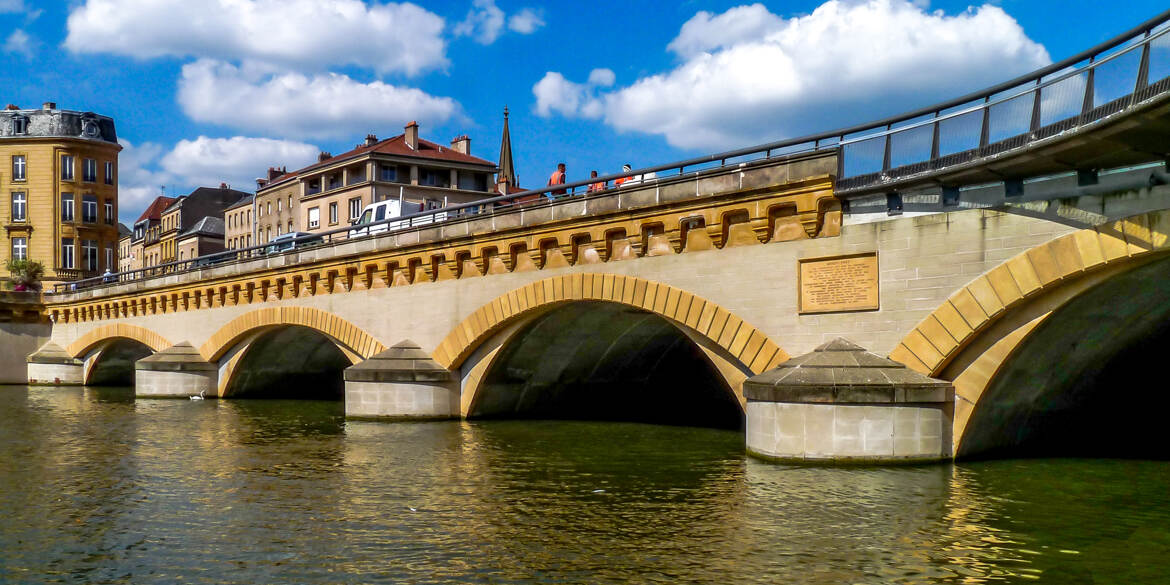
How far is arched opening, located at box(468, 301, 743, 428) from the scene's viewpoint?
27875 millimetres

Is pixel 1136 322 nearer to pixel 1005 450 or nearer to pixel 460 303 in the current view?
pixel 1005 450

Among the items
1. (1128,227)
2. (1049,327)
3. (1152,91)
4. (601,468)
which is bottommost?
(601,468)

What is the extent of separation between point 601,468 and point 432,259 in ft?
39.1

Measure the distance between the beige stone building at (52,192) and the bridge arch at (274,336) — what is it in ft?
112

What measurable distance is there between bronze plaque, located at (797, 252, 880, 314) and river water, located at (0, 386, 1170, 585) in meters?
3.09

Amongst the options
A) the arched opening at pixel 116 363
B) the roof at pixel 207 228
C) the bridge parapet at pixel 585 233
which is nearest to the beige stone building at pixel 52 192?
the arched opening at pixel 116 363

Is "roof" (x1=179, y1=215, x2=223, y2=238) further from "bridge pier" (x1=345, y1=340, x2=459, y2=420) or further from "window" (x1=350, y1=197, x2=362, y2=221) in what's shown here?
"bridge pier" (x1=345, y1=340, x2=459, y2=420)

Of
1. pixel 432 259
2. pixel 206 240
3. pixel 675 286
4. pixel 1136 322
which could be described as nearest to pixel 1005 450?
pixel 1136 322

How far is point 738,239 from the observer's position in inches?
835

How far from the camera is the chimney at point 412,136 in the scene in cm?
8900

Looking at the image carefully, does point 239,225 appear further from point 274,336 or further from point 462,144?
point 274,336

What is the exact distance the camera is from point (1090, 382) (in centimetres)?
1992

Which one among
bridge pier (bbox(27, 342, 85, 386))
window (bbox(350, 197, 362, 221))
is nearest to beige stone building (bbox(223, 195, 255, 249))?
window (bbox(350, 197, 362, 221))

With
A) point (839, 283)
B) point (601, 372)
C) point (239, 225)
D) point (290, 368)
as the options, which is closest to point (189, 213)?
point (239, 225)
